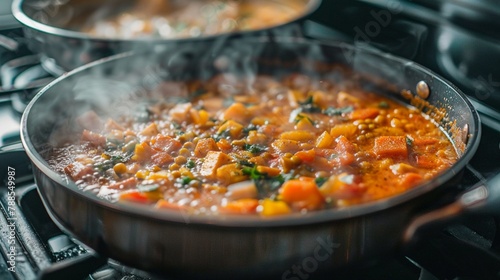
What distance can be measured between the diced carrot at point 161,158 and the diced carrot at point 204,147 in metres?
0.08

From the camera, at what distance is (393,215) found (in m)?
1.11

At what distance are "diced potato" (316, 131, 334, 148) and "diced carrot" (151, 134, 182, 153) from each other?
45 centimetres

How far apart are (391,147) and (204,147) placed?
58 centimetres

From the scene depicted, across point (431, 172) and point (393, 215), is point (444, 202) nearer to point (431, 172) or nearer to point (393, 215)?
point (393, 215)

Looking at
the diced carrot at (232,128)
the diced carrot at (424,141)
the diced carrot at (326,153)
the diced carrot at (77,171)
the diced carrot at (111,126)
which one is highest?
the diced carrot at (424,141)

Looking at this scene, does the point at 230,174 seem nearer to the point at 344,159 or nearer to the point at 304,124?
the point at 344,159

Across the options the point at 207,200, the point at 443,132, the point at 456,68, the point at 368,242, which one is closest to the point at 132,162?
the point at 207,200

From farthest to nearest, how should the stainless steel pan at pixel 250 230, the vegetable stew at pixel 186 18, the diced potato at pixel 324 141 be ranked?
the vegetable stew at pixel 186 18 → the diced potato at pixel 324 141 → the stainless steel pan at pixel 250 230

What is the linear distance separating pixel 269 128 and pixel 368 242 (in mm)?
748

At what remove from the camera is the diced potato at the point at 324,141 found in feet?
5.51

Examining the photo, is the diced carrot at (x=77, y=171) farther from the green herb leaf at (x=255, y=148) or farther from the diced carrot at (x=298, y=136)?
the diced carrot at (x=298, y=136)

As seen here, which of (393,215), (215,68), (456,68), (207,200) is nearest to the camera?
(393,215)

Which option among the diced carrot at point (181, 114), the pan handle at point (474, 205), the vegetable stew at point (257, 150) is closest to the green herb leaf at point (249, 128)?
the vegetable stew at point (257, 150)

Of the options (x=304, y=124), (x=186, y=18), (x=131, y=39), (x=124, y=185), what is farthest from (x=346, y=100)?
(x=186, y=18)
